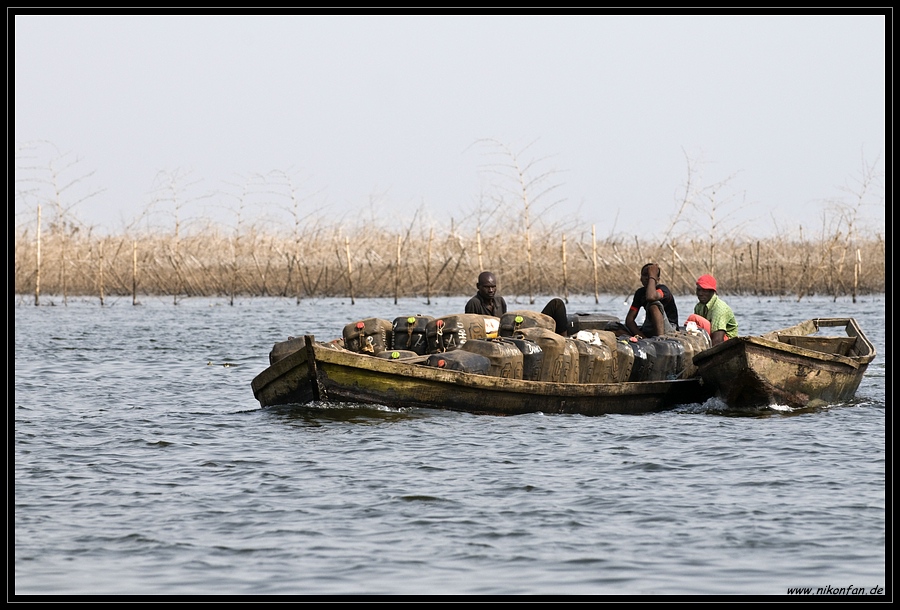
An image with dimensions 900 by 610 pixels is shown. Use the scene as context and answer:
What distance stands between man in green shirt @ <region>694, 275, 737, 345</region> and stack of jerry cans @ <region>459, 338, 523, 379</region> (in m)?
2.85

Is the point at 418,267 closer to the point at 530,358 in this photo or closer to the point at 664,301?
the point at 664,301

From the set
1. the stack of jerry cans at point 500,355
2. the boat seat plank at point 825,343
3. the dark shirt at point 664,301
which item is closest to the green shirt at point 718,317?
the dark shirt at point 664,301

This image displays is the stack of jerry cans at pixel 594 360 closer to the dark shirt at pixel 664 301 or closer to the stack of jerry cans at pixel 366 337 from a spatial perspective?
the dark shirt at pixel 664 301

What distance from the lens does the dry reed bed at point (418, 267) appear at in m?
40.0

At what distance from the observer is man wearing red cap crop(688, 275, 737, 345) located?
563 inches

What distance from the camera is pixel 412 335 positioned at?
13.8 meters

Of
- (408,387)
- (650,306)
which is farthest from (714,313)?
(408,387)

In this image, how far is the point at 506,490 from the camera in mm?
9156

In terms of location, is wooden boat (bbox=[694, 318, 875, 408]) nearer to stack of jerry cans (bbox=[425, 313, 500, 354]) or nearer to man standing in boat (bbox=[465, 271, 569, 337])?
man standing in boat (bbox=[465, 271, 569, 337])

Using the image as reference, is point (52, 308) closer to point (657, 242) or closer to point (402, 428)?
point (657, 242)

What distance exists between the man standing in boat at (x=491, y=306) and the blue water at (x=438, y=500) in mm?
1599

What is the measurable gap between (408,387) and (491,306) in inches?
101
